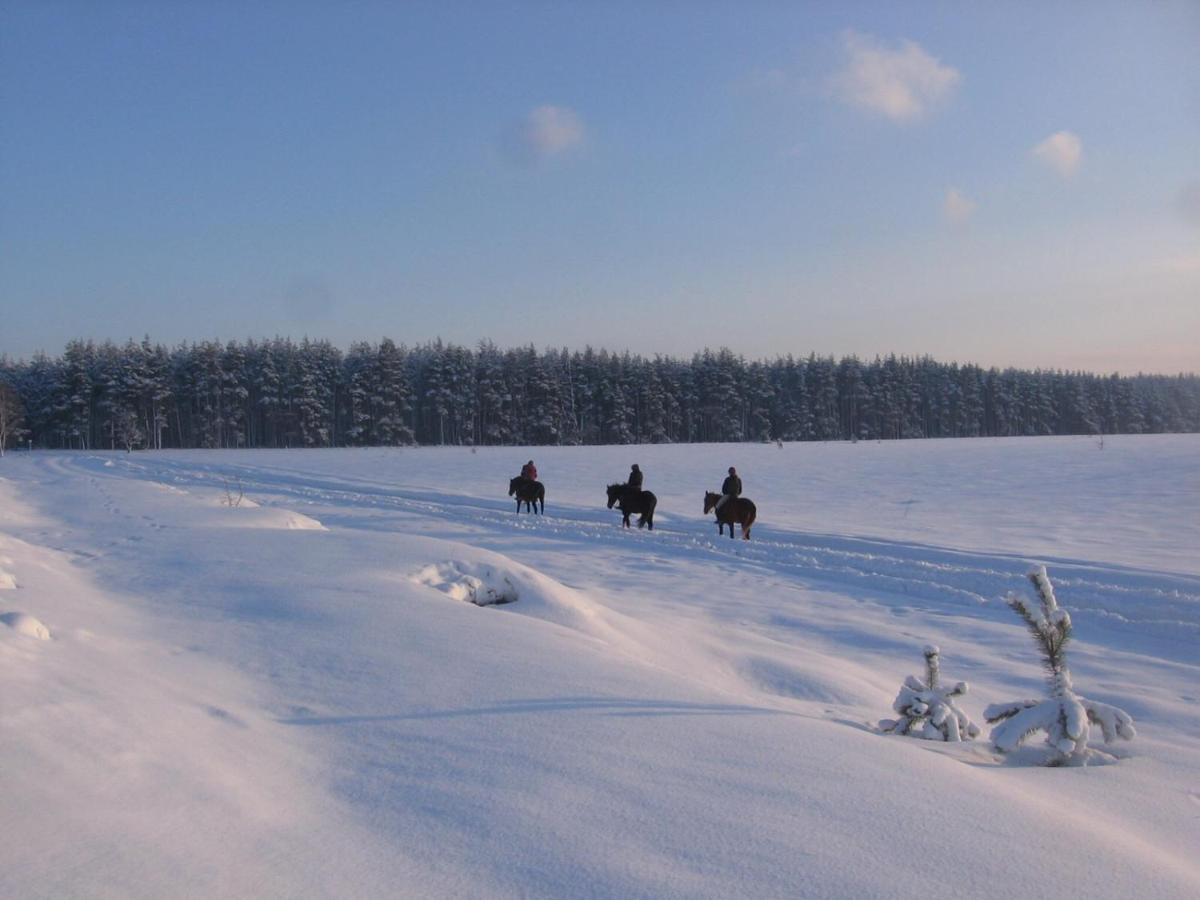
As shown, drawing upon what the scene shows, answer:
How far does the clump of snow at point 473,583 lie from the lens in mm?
7462

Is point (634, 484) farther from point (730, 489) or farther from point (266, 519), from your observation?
point (266, 519)

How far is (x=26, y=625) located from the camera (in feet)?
14.8

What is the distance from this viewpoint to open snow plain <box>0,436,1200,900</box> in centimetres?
251

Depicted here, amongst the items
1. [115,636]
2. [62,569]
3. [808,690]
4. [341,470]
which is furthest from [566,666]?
[341,470]

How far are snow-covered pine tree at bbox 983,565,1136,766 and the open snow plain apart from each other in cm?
16

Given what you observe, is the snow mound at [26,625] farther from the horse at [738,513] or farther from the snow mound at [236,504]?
the horse at [738,513]

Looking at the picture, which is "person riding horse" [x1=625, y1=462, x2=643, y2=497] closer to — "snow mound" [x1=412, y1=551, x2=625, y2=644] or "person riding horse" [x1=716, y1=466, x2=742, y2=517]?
"person riding horse" [x1=716, y1=466, x2=742, y2=517]

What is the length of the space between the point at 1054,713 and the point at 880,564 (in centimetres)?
888

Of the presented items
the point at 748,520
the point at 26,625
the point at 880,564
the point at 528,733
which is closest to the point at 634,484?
the point at 748,520

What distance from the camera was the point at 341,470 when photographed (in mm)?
36312

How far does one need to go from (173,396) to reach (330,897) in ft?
255

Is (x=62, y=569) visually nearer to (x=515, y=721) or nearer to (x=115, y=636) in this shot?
(x=115, y=636)

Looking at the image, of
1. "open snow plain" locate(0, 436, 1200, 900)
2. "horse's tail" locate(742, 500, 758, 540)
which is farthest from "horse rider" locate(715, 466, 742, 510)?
"open snow plain" locate(0, 436, 1200, 900)

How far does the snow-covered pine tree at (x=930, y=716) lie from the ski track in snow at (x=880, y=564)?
535 cm
